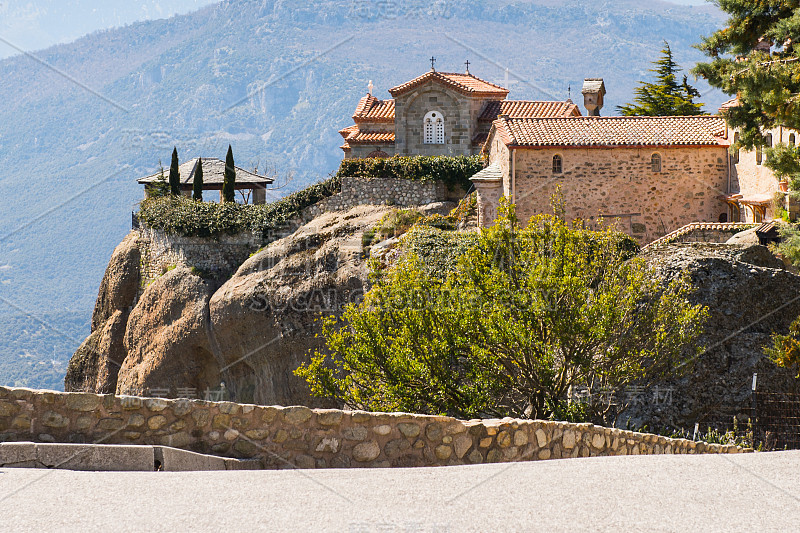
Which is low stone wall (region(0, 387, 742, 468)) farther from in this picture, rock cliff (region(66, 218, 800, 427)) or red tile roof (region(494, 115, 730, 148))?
red tile roof (region(494, 115, 730, 148))

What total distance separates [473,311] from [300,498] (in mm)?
7265

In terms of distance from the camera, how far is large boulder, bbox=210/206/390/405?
28.8 metres

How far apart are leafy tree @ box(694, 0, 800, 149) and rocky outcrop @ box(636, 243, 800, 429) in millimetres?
3110

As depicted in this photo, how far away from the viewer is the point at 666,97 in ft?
174

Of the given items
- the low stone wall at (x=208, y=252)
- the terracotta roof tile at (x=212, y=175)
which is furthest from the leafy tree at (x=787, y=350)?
the terracotta roof tile at (x=212, y=175)

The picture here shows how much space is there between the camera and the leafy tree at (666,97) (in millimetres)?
51062

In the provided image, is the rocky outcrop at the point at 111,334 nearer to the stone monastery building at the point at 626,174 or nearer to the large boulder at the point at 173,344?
the large boulder at the point at 173,344

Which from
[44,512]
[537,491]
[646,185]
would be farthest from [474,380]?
[646,185]

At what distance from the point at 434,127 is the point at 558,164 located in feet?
39.8

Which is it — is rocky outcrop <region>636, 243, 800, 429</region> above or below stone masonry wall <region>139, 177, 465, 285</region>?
below

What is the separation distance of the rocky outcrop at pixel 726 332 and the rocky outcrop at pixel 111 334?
79.7 feet

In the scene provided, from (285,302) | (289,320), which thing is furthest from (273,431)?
(285,302)

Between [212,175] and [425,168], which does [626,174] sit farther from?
[212,175]

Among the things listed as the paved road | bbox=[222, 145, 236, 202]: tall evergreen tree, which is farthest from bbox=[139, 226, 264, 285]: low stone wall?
the paved road
